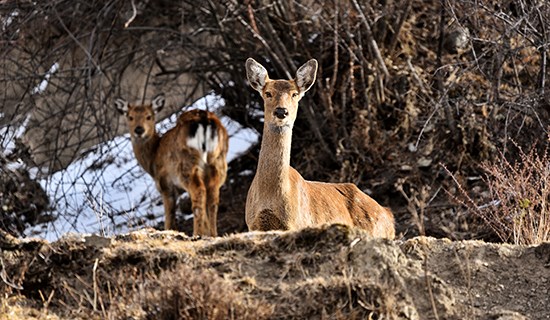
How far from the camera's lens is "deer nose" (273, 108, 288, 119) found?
30.8 ft

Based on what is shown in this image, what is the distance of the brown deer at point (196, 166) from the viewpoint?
14.4 m

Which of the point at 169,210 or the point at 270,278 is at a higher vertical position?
the point at 169,210

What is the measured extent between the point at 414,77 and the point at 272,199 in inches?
234

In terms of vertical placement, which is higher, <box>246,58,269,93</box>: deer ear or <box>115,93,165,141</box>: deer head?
<box>115,93,165,141</box>: deer head

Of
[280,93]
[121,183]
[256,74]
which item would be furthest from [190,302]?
[121,183]

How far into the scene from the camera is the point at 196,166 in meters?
14.6

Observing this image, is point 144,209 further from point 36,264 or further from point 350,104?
point 36,264

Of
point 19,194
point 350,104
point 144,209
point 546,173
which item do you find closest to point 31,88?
point 19,194

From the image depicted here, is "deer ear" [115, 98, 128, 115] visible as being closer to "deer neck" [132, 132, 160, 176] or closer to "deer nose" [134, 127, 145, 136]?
"deer nose" [134, 127, 145, 136]

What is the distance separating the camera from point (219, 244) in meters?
7.18

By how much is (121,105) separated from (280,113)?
22.1ft

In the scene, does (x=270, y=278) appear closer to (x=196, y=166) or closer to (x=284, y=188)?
(x=284, y=188)

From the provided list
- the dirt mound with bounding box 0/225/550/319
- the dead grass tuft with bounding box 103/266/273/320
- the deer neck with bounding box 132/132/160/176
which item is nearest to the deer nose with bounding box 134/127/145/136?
the deer neck with bounding box 132/132/160/176

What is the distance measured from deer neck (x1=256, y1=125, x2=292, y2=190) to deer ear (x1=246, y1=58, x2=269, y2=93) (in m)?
0.73
